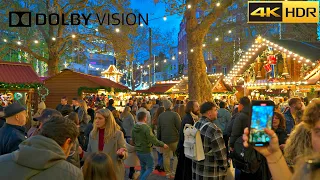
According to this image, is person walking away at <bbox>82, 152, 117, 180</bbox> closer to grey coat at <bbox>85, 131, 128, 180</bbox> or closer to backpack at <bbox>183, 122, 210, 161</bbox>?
grey coat at <bbox>85, 131, 128, 180</bbox>

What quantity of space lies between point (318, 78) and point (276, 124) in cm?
1079

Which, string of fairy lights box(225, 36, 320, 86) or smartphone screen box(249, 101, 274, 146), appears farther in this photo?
string of fairy lights box(225, 36, 320, 86)

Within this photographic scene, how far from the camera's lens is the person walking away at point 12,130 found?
13.3ft

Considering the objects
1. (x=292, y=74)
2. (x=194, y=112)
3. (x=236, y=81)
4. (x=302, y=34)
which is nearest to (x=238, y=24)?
(x=302, y=34)

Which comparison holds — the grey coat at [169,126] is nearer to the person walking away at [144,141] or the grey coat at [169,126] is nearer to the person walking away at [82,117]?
the person walking away at [144,141]

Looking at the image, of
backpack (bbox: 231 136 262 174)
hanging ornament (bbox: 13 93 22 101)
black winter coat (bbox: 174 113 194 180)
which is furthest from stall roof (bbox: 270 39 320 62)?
hanging ornament (bbox: 13 93 22 101)

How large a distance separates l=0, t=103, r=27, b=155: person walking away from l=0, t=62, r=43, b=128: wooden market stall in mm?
9589

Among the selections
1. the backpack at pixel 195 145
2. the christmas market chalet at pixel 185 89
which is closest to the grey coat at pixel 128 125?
the backpack at pixel 195 145

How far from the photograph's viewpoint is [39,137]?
2.34 m

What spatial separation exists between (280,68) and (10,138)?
16453 mm

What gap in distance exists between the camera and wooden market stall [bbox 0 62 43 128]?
45.9 feet

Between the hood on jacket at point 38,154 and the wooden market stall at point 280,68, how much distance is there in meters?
14.6

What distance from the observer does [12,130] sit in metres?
4.24

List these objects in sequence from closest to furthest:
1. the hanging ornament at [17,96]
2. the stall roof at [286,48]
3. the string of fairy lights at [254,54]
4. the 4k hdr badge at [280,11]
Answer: the 4k hdr badge at [280,11] → the hanging ornament at [17,96] → the string of fairy lights at [254,54] → the stall roof at [286,48]
